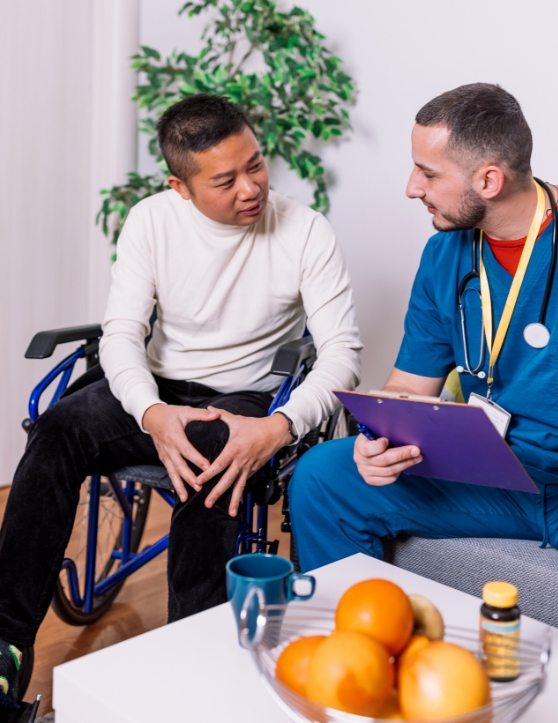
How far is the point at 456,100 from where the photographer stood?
54.7 inches

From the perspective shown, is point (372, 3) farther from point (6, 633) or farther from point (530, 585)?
point (6, 633)

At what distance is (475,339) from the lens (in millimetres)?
1505

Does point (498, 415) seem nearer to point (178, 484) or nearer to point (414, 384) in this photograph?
point (414, 384)

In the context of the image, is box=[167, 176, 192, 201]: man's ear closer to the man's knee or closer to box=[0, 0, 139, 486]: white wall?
the man's knee

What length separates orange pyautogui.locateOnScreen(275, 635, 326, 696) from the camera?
0.70m

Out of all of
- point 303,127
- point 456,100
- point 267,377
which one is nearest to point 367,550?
point 267,377

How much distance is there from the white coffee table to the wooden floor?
0.75 metres

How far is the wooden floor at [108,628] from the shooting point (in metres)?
1.66

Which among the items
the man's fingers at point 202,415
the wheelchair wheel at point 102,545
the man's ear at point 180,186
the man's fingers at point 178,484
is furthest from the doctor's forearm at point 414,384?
the wheelchair wheel at point 102,545

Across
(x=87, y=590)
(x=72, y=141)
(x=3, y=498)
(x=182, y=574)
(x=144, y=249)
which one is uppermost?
(x=72, y=141)

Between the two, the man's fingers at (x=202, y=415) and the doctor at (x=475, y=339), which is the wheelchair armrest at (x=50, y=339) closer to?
the man's fingers at (x=202, y=415)

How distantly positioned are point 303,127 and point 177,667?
193 centimetres

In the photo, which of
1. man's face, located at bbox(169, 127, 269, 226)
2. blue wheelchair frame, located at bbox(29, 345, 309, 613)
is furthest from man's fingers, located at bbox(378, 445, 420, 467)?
man's face, located at bbox(169, 127, 269, 226)

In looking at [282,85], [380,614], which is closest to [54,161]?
[282,85]
